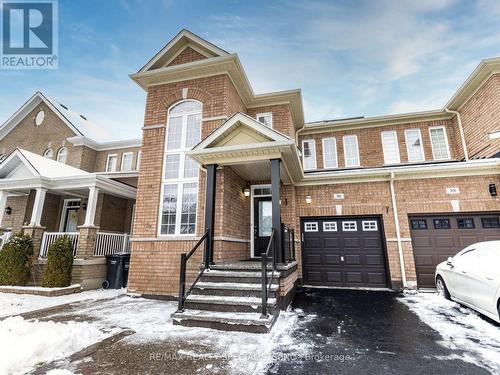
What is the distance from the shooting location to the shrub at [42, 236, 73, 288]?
283 inches

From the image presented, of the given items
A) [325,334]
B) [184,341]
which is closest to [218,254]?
[184,341]

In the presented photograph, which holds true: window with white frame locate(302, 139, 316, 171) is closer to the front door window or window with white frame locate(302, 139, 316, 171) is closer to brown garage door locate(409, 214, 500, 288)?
the front door window

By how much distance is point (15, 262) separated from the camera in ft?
25.2

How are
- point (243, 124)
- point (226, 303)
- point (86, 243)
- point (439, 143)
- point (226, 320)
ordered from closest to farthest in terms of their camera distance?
point (226, 320), point (226, 303), point (243, 124), point (86, 243), point (439, 143)

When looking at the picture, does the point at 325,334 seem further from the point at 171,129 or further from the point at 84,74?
the point at 84,74

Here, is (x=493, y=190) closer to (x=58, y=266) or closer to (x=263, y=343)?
(x=263, y=343)

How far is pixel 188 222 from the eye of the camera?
22.9 feet

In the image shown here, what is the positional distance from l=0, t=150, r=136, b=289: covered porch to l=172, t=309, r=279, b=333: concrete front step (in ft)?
18.2

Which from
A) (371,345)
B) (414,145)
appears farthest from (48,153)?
(414,145)

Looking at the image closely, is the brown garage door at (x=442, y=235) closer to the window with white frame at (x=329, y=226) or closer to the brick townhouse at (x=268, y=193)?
the brick townhouse at (x=268, y=193)

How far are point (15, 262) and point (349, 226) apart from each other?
37.2ft

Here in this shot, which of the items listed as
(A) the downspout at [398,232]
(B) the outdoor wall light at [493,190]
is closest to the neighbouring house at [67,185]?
(A) the downspout at [398,232]

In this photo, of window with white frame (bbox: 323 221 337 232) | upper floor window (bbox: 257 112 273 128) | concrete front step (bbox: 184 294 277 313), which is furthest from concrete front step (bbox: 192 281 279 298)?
upper floor window (bbox: 257 112 273 128)

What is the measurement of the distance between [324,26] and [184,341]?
12971 millimetres
